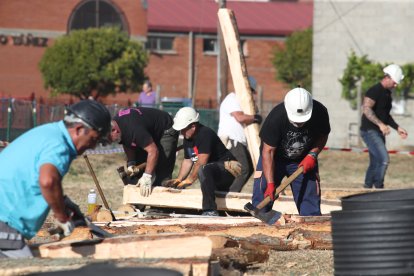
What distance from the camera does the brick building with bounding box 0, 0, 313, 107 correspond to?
209 ft

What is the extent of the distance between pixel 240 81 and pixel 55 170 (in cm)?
898

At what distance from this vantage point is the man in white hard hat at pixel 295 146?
36.1ft

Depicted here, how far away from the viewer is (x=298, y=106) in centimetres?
1090

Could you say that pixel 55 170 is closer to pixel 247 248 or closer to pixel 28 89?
pixel 247 248

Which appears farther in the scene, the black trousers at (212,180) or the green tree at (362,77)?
the green tree at (362,77)

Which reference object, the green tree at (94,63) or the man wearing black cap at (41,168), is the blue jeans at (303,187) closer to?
the man wearing black cap at (41,168)

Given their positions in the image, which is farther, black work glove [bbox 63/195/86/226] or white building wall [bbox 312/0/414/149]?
white building wall [bbox 312/0/414/149]

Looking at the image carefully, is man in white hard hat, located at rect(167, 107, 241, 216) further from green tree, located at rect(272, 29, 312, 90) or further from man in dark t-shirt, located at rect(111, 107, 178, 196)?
green tree, located at rect(272, 29, 312, 90)

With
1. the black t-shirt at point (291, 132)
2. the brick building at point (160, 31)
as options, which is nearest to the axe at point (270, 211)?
the black t-shirt at point (291, 132)

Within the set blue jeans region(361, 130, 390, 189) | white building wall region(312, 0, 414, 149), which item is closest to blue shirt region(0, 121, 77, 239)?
blue jeans region(361, 130, 390, 189)

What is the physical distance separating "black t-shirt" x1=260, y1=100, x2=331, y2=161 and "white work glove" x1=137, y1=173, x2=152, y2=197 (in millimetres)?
2169

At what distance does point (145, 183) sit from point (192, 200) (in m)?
0.64

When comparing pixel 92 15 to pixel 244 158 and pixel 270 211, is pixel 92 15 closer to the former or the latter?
pixel 244 158

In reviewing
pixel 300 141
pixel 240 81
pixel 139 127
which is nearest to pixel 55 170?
pixel 300 141
